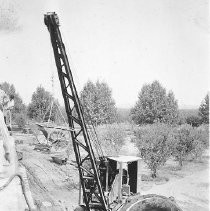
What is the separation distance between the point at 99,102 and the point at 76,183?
3140 cm

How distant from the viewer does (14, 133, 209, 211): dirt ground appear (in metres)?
17.1

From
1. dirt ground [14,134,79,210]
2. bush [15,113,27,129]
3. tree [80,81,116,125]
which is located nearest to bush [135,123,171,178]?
dirt ground [14,134,79,210]

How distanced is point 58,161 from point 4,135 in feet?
84.3

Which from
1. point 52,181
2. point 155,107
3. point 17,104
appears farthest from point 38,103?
point 52,181

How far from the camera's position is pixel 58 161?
86.7 feet

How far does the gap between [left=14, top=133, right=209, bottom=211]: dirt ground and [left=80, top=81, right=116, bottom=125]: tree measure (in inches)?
814

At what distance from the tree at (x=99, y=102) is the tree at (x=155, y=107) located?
4249 millimetres

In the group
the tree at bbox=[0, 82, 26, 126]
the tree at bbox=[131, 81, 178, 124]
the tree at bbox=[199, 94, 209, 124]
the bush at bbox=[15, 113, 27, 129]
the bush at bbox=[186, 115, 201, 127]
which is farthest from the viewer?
the tree at bbox=[0, 82, 26, 126]

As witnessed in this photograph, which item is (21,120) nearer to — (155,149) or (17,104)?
(17,104)

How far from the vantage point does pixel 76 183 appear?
2075 cm

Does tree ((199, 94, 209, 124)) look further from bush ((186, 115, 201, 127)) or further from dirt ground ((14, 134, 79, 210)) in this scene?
dirt ground ((14, 134, 79, 210))

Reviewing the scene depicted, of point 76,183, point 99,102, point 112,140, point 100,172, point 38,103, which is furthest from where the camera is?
point 38,103

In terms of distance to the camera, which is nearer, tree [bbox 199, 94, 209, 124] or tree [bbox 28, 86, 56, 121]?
tree [bbox 199, 94, 209, 124]

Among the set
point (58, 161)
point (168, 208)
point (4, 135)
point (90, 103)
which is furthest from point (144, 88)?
point (4, 135)
